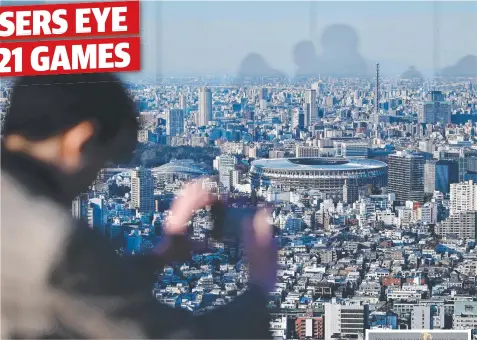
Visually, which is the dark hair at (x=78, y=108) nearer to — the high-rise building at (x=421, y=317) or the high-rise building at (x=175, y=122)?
the high-rise building at (x=175, y=122)

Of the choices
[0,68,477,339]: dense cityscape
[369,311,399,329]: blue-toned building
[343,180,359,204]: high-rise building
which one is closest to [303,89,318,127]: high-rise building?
[0,68,477,339]: dense cityscape

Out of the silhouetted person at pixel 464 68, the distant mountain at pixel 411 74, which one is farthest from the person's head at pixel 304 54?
the silhouetted person at pixel 464 68

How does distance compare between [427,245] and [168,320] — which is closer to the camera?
[168,320]

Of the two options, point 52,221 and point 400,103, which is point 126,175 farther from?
point 400,103

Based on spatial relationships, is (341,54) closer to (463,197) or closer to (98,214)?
(463,197)

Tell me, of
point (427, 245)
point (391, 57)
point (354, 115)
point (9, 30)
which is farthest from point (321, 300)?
point (9, 30)

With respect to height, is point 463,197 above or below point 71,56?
Result: below

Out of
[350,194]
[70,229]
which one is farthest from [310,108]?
[70,229]
